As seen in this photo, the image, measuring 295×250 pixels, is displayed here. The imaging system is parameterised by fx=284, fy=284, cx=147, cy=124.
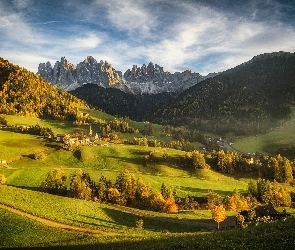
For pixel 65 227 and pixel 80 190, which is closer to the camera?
pixel 65 227

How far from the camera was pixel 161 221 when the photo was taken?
9444 cm

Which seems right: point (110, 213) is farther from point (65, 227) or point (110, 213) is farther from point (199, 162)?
point (199, 162)

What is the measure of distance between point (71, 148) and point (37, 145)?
83.1 ft

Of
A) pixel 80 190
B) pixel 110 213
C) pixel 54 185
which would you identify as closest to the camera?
pixel 110 213

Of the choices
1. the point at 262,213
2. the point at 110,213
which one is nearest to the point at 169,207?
the point at 110,213

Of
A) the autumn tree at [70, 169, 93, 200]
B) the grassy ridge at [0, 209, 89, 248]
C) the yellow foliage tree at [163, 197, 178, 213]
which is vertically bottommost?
the yellow foliage tree at [163, 197, 178, 213]

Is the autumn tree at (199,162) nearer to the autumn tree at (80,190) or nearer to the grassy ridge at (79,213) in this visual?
the autumn tree at (80,190)

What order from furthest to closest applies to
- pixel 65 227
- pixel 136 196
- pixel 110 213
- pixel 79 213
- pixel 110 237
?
pixel 136 196 → pixel 110 213 → pixel 79 213 → pixel 65 227 → pixel 110 237

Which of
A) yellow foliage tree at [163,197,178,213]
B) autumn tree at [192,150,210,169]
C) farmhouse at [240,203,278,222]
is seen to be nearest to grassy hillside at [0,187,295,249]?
yellow foliage tree at [163,197,178,213]

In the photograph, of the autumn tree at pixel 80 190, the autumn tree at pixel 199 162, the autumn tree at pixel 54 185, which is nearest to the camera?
the autumn tree at pixel 80 190

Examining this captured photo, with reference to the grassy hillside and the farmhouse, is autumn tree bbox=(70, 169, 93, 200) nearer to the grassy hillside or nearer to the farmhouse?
the grassy hillside

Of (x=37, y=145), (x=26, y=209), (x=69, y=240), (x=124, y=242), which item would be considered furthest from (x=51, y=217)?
(x=37, y=145)

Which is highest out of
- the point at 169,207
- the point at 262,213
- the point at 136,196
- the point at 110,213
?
the point at 110,213

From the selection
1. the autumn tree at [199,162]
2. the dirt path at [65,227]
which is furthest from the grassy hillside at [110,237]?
the autumn tree at [199,162]
